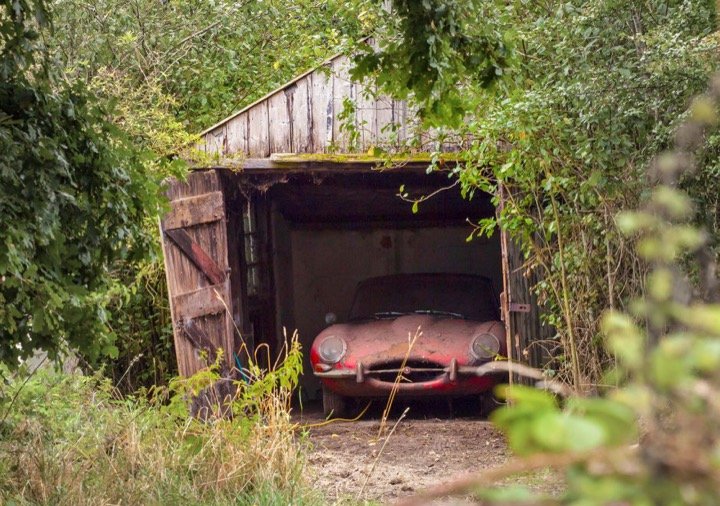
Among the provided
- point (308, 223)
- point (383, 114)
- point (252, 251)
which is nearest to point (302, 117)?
point (383, 114)

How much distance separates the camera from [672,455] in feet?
3.00

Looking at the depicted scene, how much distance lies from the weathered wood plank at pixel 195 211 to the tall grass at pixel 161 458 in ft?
11.4

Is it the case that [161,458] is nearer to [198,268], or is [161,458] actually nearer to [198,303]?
[198,303]

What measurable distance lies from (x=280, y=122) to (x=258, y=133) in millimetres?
245

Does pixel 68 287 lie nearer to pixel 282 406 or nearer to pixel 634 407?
pixel 282 406

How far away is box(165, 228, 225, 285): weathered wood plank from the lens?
33.1 feet

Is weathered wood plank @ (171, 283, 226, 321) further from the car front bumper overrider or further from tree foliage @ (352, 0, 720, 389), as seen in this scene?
tree foliage @ (352, 0, 720, 389)

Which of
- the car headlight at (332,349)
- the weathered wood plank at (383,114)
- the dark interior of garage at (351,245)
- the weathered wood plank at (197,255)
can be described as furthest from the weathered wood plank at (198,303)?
the dark interior of garage at (351,245)

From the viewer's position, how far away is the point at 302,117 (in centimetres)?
1009

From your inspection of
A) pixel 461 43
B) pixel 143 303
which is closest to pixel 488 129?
pixel 461 43

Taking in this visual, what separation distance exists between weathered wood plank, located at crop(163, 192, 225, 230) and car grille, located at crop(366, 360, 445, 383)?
7.07 feet

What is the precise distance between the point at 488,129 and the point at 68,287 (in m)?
3.66

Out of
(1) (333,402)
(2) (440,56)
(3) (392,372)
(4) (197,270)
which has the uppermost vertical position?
(2) (440,56)

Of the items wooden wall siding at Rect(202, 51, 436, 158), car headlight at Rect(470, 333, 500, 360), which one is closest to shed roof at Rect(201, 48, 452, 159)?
wooden wall siding at Rect(202, 51, 436, 158)
